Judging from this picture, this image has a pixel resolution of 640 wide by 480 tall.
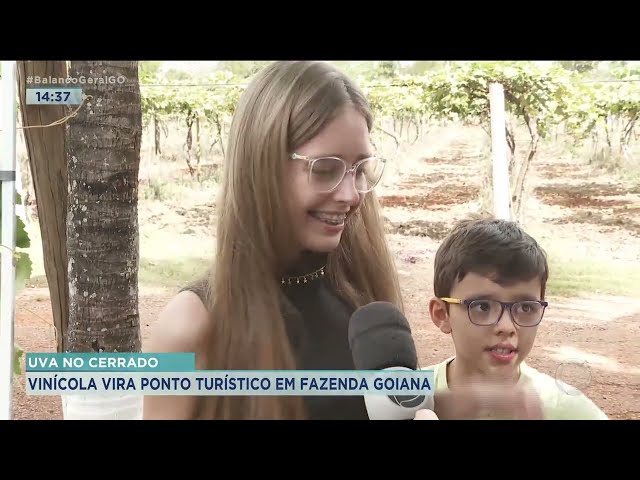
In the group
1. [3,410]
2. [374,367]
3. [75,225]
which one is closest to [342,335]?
[374,367]

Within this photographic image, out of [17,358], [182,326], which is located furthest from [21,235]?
[182,326]

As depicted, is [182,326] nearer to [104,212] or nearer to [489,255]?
[104,212]

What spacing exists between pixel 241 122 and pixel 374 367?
1.18 m

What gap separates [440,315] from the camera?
374cm

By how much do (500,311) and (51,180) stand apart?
2046 millimetres

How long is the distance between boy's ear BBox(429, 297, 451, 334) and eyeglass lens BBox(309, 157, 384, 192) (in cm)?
59

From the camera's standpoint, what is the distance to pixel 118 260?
3807 mm

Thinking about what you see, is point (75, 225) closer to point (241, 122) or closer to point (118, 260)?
point (118, 260)

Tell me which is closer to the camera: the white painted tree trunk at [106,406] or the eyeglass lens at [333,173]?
the eyeglass lens at [333,173]

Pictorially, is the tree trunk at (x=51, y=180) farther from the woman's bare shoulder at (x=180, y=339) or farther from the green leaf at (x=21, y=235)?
the woman's bare shoulder at (x=180, y=339)

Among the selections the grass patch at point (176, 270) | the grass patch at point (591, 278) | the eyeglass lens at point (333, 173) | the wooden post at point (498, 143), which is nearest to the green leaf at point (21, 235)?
the grass patch at point (176, 270)

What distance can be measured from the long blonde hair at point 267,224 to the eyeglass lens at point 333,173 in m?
0.10

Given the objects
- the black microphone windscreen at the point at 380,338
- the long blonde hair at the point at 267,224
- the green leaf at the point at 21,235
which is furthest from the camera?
the green leaf at the point at 21,235

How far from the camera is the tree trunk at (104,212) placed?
3.75 metres
